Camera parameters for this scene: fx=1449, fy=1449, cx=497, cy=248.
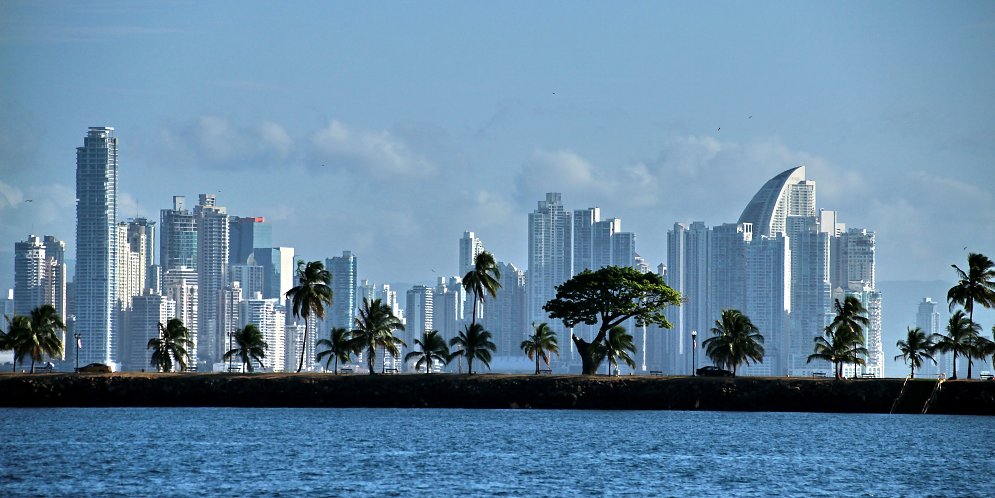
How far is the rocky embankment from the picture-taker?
114438 mm

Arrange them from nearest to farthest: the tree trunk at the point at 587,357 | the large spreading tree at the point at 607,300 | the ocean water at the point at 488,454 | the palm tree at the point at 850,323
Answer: the ocean water at the point at 488,454, the palm tree at the point at 850,323, the tree trunk at the point at 587,357, the large spreading tree at the point at 607,300

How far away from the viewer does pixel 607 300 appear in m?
127

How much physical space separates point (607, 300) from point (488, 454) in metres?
50.1

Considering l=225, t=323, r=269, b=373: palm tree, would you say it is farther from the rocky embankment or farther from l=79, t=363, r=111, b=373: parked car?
l=79, t=363, r=111, b=373: parked car

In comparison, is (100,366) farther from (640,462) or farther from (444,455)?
(640,462)

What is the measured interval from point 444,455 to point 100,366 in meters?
60.8

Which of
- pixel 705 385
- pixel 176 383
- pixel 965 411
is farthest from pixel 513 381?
pixel 965 411

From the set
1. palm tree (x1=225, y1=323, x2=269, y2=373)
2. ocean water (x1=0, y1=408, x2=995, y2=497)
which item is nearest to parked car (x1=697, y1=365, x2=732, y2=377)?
ocean water (x1=0, y1=408, x2=995, y2=497)

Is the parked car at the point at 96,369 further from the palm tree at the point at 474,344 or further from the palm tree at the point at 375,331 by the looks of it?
the palm tree at the point at 474,344

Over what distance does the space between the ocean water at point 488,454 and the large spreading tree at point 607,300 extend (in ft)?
59.1

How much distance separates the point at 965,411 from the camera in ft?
363

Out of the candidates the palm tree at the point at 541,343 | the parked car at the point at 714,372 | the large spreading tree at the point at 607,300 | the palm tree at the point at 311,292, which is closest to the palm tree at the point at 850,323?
the parked car at the point at 714,372

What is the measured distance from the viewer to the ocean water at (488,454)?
64.9m

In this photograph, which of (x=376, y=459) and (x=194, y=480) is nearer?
(x=194, y=480)
